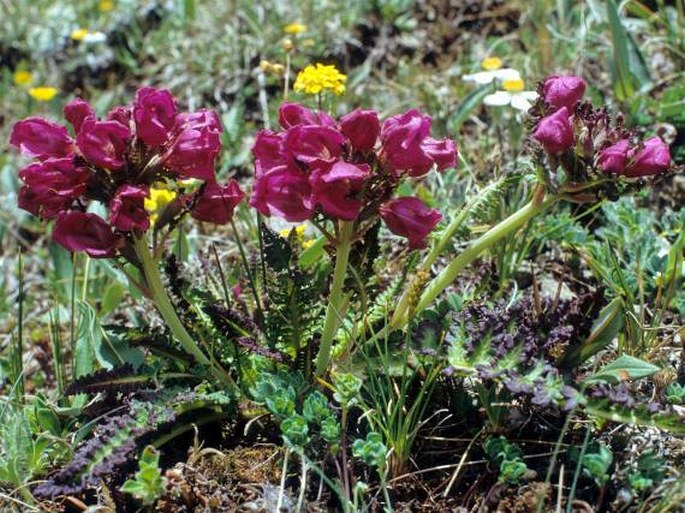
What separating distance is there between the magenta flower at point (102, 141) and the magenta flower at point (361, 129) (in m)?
0.49

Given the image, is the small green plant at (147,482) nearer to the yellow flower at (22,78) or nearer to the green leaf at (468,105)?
the green leaf at (468,105)

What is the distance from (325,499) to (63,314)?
5.27 feet

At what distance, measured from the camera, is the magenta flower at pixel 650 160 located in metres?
Answer: 2.00

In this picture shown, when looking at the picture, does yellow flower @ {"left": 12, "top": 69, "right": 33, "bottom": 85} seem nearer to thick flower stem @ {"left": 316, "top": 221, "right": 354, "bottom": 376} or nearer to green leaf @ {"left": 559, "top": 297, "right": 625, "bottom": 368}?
thick flower stem @ {"left": 316, "top": 221, "right": 354, "bottom": 376}

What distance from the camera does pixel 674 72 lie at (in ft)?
12.8

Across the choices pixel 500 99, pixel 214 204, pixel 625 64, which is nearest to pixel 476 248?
pixel 214 204

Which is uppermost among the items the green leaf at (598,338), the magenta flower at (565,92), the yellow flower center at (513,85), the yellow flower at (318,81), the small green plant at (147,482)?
the yellow flower at (318,81)

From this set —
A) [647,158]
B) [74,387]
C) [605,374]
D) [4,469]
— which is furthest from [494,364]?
[4,469]

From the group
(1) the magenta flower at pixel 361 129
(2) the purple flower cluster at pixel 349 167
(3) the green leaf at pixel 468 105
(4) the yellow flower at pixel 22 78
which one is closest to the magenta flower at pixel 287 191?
(2) the purple flower cluster at pixel 349 167

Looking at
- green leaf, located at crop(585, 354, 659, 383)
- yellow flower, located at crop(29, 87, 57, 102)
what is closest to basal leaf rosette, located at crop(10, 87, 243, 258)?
green leaf, located at crop(585, 354, 659, 383)

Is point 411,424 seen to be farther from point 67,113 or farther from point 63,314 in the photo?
point 63,314

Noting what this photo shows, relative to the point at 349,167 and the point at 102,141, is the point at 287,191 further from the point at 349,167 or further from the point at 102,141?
the point at 102,141

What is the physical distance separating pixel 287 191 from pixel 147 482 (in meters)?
0.72

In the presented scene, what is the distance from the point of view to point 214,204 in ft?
7.42
